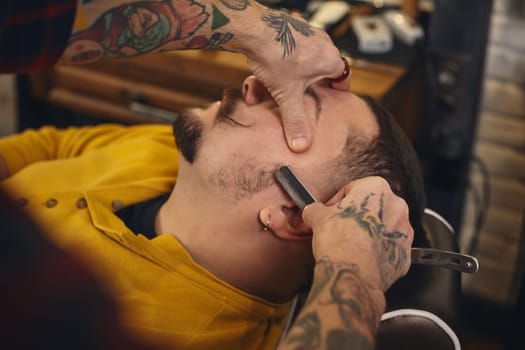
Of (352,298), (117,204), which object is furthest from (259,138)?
(352,298)

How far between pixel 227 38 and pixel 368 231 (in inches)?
15.4

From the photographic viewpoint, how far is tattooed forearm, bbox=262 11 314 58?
3.64ft

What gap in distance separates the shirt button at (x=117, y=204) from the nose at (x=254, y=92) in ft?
0.98

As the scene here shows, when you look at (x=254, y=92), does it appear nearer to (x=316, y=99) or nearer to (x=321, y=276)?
(x=316, y=99)

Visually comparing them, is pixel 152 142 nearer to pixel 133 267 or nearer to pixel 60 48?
pixel 133 267

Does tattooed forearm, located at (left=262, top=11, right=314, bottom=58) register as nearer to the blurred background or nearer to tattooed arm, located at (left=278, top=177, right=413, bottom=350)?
tattooed arm, located at (left=278, top=177, right=413, bottom=350)

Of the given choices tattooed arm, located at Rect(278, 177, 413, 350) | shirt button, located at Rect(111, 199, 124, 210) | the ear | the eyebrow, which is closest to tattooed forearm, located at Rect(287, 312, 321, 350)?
tattooed arm, located at Rect(278, 177, 413, 350)

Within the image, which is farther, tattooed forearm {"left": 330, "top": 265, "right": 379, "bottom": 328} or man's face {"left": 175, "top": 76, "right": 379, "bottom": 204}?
man's face {"left": 175, "top": 76, "right": 379, "bottom": 204}

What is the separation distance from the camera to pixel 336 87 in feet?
4.03

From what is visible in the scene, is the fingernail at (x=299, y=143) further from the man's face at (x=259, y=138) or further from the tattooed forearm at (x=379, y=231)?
the tattooed forearm at (x=379, y=231)

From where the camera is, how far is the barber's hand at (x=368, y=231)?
862 mm

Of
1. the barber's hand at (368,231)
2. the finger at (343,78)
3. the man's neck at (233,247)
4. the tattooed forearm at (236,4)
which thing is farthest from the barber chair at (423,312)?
the tattooed forearm at (236,4)

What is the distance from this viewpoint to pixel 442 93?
1741mm

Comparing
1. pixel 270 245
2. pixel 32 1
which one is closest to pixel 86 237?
pixel 270 245
